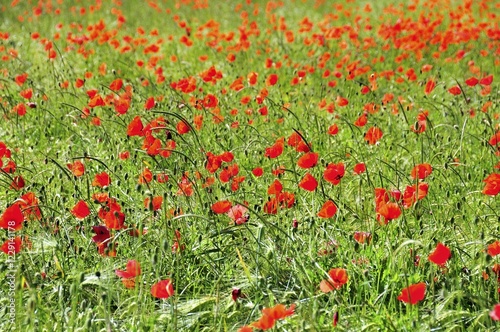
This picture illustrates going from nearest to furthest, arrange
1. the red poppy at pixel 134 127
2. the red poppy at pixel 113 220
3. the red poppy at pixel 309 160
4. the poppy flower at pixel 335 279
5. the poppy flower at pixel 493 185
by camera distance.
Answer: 1. the poppy flower at pixel 335 279
2. the red poppy at pixel 113 220
3. the poppy flower at pixel 493 185
4. the red poppy at pixel 309 160
5. the red poppy at pixel 134 127

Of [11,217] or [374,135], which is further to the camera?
[374,135]

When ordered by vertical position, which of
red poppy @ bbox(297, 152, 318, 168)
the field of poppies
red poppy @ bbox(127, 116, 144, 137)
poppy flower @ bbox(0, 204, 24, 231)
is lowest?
the field of poppies

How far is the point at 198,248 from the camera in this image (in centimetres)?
302

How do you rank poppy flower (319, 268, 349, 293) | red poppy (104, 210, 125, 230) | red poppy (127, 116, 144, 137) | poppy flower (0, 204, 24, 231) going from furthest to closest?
red poppy (127, 116, 144, 137), red poppy (104, 210, 125, 230), poppy flower (0, 204, 24, 231), poppy flower (319, 268, 349, 293)

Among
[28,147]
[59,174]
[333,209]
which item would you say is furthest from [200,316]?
[28,147]

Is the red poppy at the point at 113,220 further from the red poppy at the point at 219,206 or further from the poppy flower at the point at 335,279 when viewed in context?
the poppy flower at the point at 335,279

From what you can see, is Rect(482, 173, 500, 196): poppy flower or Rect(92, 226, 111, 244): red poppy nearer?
Rect(92, 226, 111, 244): red poppy

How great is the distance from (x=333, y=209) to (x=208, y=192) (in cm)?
79

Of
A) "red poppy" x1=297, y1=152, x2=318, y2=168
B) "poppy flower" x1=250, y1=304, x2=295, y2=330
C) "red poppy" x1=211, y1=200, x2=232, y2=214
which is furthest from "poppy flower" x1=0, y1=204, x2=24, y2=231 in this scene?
"red poppy" x1=297, y1=152, x2=318, y2=168

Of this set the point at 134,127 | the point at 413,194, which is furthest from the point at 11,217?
the point at 413,194

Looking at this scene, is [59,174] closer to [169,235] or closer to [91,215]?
[91,215]

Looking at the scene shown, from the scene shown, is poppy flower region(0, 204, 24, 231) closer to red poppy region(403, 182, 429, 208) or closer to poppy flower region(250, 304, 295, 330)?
poppy flower region(250, 304, 295, 330)

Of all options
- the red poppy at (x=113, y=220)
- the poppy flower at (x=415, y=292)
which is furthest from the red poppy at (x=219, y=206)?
the poppy flower at (x=415, y=292)

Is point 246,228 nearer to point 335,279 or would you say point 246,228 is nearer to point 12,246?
point 335,279
